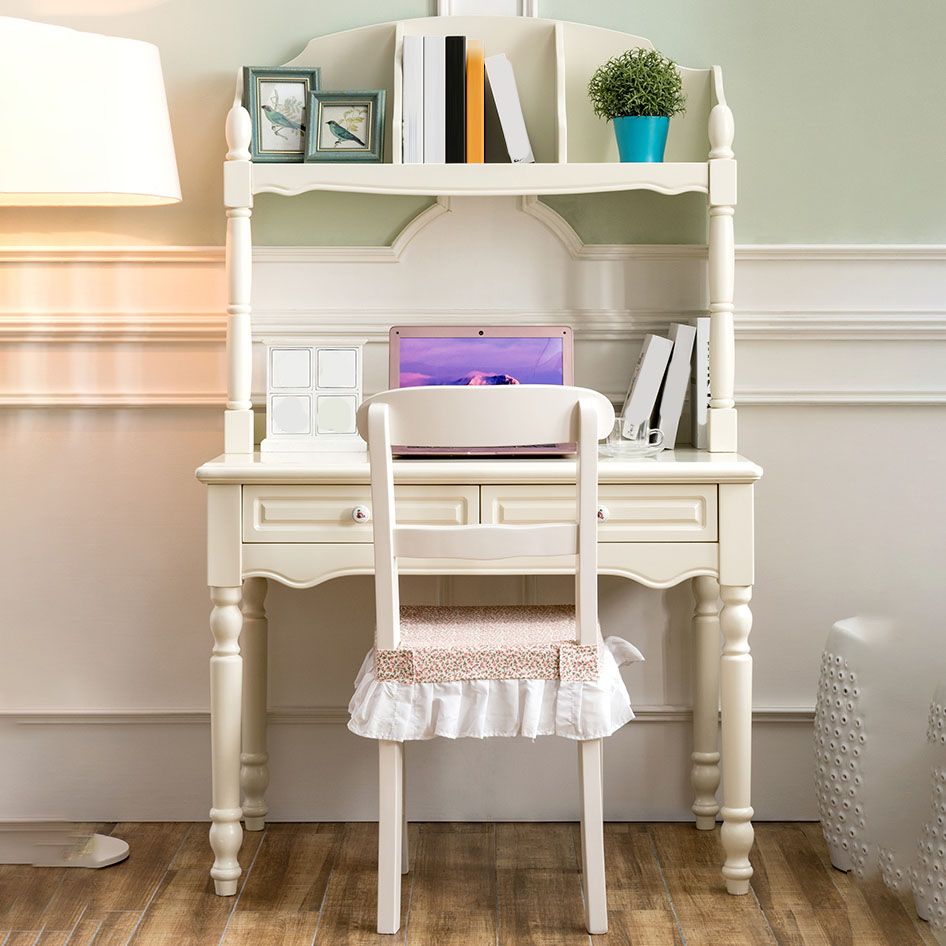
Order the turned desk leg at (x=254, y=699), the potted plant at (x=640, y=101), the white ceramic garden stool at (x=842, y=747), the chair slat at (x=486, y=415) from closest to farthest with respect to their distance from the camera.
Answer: the chair slat at (x=486, y=415), the white ceramic garden stool at (x=842, y=747), the potted plant at (x=640, y=101), the turned desk leg at (x=254, y=699)

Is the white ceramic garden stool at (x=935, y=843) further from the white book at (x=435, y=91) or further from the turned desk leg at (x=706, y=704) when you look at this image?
the white book at (x=435, y=91)

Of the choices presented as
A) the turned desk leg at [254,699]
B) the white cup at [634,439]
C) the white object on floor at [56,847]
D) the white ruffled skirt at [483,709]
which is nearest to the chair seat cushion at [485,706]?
the white ruffled skirt at [483,709]

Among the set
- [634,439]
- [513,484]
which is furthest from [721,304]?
[513,484]

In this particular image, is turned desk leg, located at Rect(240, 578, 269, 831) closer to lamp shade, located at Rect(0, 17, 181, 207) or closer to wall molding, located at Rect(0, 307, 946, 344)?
wall molding, located at Rect(0, 307, 946, 344)

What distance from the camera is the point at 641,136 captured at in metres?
2.19

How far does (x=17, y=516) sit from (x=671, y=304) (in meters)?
1.45

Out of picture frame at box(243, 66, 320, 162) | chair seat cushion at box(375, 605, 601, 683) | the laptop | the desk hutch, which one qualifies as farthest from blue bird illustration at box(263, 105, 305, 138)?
chair seat cushion at box(375, 605, 601, 683)

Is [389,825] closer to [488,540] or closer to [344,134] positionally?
[488,540]

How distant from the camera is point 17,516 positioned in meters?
2.42

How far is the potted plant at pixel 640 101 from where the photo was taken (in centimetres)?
218

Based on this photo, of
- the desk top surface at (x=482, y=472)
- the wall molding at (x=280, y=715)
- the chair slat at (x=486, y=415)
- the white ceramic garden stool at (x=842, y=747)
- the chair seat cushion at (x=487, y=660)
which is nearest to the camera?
the chair slat at (x=486, y=415)

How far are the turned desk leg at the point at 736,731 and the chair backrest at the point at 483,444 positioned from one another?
11.8 inches

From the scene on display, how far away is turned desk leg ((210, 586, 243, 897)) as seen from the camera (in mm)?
1962

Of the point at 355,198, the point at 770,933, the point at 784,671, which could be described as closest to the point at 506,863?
the point at 770,933
